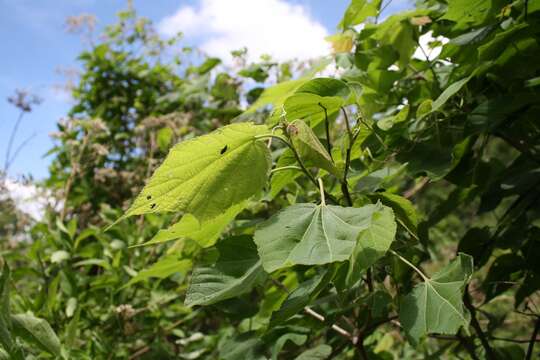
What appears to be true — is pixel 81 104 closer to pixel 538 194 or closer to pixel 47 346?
pixel 47 346

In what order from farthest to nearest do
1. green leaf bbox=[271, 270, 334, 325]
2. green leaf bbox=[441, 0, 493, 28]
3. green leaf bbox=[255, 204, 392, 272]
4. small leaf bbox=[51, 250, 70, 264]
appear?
1. small leaf bbox=[51, 250, 70, 264]
2. green leaf bbox=[441, 0, 493, 28]
3. green leaf bbox=[271, 270, 334, 325]
4. green leaf bbox=[255, 204, 392, 272]

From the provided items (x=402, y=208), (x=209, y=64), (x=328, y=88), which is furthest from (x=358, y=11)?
(x=209, y=64)

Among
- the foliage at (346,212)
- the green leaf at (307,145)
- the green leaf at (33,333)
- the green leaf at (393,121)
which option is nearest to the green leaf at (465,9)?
the foliage at (346,212)

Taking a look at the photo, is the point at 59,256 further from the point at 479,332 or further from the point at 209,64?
the point at 479,332

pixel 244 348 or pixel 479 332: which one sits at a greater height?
pixel 244 348

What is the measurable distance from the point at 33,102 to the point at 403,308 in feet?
7.33

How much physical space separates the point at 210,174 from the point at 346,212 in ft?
0.56

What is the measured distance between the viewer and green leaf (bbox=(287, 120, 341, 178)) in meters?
0.64

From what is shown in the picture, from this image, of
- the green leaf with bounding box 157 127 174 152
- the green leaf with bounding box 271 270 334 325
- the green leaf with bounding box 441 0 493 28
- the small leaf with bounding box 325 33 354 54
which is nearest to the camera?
the green leaf with bounding box 271 270 334 325

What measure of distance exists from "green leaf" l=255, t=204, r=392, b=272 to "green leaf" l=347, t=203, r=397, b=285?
12 millimetres

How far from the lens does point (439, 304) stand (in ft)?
2.20

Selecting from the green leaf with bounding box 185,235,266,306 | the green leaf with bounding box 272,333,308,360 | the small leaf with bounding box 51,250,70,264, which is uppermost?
the small leaf with bounding box 51,250,70,264

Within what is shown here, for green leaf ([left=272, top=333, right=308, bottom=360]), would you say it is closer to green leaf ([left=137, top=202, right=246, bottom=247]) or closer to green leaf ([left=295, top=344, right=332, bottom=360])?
green leaf ([left=295, top=344, right=332, bottom=360])

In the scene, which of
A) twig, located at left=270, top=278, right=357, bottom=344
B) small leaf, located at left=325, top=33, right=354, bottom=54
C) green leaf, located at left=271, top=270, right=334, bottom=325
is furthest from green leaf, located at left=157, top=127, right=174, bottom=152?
green leaf, located at left=271, top=270, right=334, bottom=325
